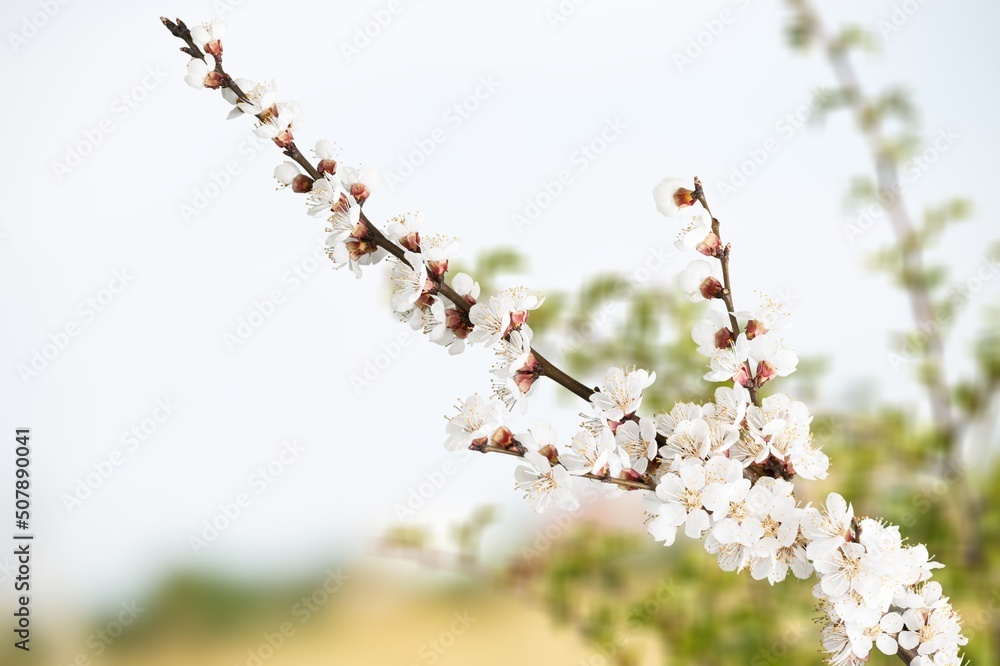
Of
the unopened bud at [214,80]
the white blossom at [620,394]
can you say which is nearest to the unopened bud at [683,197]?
the white blossom at [620,394]

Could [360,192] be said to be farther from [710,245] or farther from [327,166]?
[710,245]

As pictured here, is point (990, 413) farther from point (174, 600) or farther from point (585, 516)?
point (174, 600)

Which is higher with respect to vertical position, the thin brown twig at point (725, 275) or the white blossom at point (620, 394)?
the thin brown twig at point (725, 275)

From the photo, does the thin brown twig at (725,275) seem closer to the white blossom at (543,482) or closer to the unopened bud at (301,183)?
the white blossom at (543,482)

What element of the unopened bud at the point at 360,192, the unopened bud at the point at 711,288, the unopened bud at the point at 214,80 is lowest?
the unopened bud at the point at 711,288

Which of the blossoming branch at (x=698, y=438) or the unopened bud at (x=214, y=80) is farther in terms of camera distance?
the unopened bud at (x=214, y=80)

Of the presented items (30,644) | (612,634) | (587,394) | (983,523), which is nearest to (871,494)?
(983,523)

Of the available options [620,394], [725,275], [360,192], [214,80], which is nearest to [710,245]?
[725,275]

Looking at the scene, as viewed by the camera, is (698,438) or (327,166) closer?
(698,438)

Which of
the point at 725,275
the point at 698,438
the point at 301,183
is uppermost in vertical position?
the point at 301,183
